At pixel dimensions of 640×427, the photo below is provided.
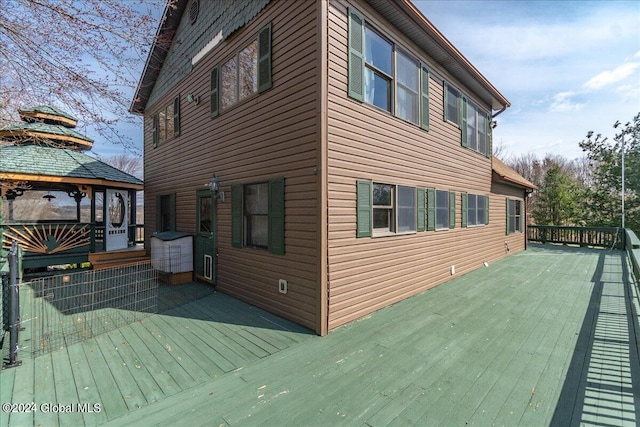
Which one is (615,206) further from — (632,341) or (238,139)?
(238,139)

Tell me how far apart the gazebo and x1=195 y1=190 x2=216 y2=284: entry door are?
3.27 meters

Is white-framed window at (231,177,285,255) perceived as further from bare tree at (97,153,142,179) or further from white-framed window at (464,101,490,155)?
bare tree at (97,153,142,179)

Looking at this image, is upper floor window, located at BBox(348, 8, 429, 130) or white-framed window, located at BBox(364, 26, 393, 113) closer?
upper floor window, located at BBox(348, 8, 429, 130)

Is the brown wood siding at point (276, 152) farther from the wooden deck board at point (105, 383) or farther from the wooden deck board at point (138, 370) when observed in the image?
the wooden deck board at point (105, 383)

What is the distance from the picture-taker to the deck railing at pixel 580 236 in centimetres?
1280

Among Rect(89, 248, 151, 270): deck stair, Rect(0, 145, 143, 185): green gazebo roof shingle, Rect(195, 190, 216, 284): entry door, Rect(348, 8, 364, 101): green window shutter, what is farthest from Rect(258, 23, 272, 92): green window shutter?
Rect(89, 248, 151, 270): deck stair

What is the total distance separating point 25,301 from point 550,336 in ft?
30.2

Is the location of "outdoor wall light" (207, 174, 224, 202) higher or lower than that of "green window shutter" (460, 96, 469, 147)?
lower

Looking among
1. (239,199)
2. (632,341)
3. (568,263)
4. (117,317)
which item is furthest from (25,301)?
(568,263)

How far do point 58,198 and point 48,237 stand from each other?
3928 mm

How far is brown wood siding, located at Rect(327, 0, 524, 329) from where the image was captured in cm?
420

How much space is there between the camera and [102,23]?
3469 mm

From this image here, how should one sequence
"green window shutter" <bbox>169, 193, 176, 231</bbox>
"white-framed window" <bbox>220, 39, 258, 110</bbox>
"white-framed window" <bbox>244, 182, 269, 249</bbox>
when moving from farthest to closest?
"green window shutter" <bbox>169, 193, 176, 231</bbox> → "white-framed window" <bbox>220, 39, 258, 110</bbox> → "white-framed window" <bbox>244, 182, 269, 249</bbox>

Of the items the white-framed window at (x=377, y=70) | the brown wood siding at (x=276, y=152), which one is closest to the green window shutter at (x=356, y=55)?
the white-framed window at (x=377, y=70)
